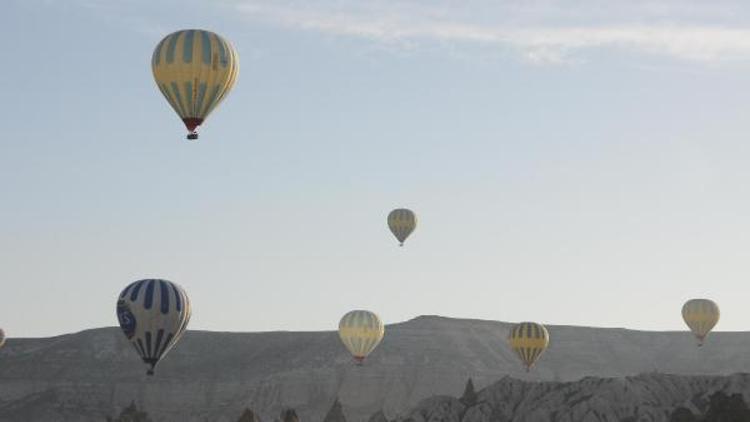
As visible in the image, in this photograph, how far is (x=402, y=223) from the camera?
163500 millimetres

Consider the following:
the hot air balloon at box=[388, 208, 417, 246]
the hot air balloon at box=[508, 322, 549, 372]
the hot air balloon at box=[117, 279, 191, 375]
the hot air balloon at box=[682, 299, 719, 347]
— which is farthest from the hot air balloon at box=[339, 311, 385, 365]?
the hot air balloon at box=[117, 279, 191, 375]

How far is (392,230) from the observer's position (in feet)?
535

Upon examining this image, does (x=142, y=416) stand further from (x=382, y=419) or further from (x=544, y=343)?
(x=544, y=343)

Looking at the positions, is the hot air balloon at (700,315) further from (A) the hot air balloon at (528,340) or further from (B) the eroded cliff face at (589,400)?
(B) the eroded cliff face at (589,400)

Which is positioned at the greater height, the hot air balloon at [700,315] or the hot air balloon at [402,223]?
the hot air balloon at [402,223]

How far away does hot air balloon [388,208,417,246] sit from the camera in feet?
533

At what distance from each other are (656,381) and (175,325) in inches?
2287

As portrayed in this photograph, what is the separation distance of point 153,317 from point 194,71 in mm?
17977

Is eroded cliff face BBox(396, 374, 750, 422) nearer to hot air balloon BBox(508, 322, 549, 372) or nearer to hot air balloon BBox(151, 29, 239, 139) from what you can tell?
hot air balloon BBox(508, 322, 549, 372)

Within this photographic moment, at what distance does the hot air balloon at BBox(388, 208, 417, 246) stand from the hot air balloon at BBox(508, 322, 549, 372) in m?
17.2

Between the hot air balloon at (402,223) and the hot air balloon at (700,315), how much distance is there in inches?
1354

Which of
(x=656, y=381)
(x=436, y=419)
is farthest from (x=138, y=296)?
(x=656, y=381)

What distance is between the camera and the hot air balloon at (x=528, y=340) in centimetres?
15188

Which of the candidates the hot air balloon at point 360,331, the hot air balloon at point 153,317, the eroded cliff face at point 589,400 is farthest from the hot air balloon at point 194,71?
the hot air balloon at point 360,331
